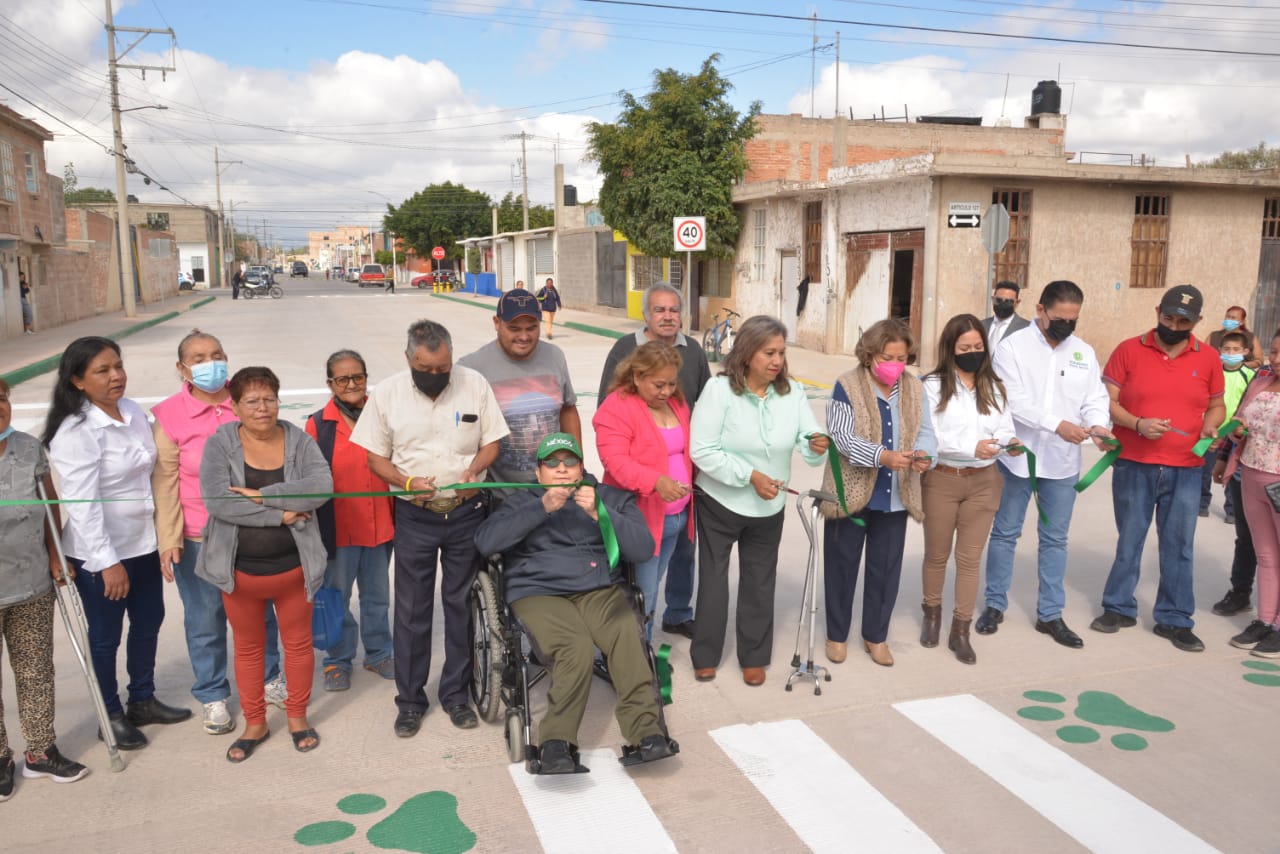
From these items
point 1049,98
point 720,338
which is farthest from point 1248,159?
point 720,338

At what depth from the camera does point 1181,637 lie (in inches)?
212

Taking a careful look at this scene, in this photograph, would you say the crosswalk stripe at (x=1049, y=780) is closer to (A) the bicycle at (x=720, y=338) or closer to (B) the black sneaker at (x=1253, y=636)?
(B) the black sneaker at (x=1253, y=636)

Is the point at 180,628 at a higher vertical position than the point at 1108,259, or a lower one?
lower

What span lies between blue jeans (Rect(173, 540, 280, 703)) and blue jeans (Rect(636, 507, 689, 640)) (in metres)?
1.90

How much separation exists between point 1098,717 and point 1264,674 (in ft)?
3.88

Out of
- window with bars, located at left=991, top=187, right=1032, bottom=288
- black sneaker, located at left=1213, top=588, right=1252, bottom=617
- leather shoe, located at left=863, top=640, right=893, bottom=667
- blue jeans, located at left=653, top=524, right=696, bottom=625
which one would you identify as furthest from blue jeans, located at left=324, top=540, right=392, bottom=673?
window with bars, located at left=991, top=187, right=1032, bottom=288

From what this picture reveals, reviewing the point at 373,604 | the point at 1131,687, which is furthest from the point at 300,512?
the point at 1131,687

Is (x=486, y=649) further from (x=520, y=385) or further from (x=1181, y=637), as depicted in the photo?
(x=1181, y=637)

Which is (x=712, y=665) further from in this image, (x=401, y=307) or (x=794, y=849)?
(x=401, y=307)

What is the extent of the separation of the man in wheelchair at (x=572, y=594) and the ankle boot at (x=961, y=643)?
6.34 ft

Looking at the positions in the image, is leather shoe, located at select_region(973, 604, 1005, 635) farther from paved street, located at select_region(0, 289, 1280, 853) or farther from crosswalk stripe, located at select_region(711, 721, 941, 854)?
crosswalk stripe, located at select_region(711, 721, 941, 854)

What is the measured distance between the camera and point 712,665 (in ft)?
16.3

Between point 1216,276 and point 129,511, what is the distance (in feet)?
69.9

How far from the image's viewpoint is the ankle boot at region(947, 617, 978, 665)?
5.16 m
